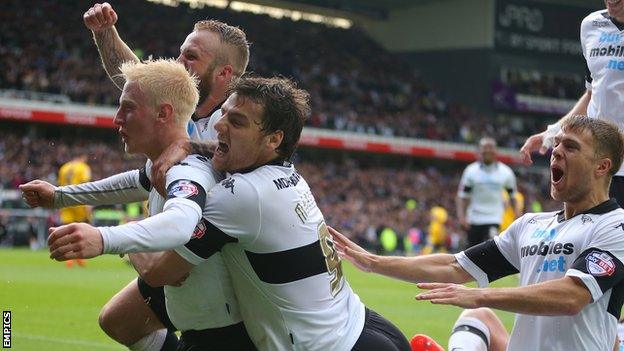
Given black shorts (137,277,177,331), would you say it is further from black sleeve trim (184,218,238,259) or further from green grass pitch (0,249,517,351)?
green grass pitch (0,249,517,351)

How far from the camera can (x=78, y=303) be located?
11570 mm

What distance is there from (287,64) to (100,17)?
36.9 meters

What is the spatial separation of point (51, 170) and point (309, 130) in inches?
462

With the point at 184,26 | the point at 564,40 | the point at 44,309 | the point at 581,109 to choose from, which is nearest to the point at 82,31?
the point at 184,26

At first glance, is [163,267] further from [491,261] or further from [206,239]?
[491,261]

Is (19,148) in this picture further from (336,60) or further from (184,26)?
(336,60)

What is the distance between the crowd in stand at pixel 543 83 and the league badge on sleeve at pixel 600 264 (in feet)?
146

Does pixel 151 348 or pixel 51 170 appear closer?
pixel 151 348

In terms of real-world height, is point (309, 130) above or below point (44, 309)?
below

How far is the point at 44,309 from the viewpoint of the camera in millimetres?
10766

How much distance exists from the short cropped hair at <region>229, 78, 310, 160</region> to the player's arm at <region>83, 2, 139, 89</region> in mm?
1868

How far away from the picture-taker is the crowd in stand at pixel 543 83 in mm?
48438

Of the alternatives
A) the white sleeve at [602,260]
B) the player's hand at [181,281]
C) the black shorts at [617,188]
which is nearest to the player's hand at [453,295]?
the white sleeve at [602,260]

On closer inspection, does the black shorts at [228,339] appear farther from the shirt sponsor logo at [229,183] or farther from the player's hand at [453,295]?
the player's hand at [453,295]
